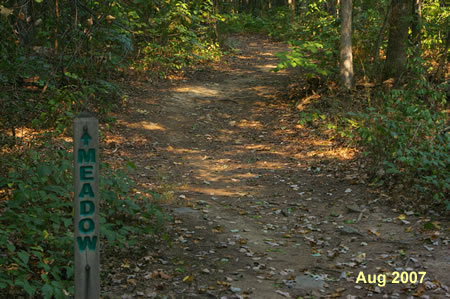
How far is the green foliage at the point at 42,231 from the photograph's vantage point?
4156mm

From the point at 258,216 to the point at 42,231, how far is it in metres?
3.27

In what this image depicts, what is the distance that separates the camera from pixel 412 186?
7172 mm

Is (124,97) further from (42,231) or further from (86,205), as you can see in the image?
(86,205)

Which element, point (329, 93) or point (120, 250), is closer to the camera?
point (120, 250)

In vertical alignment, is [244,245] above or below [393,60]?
below

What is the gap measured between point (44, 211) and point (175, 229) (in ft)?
5.76

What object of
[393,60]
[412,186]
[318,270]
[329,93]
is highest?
[393,60]

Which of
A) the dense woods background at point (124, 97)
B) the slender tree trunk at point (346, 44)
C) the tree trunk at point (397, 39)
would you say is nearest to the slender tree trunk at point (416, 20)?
the dense woods background at point (124, 97)

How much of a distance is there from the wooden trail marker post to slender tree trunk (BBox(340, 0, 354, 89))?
10.0 meters

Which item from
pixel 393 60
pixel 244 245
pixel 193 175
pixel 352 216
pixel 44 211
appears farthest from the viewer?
pixel 393 60

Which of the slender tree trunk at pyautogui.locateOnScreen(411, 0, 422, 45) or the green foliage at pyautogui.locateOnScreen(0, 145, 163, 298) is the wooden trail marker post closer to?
the green foliage at pyautogui.locateOnScreen(0, 145, 163, 298)

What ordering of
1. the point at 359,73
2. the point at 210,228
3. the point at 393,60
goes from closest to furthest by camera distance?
the point at 210,228 → the point at 393,60 → the point at 359,73

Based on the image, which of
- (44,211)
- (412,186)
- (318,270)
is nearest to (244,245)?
(318,270)

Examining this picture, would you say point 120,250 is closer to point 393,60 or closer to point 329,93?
point 329,93
